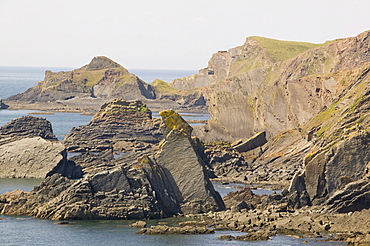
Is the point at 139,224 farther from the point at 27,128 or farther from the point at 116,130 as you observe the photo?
the point at 116,130

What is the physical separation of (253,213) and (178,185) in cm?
843

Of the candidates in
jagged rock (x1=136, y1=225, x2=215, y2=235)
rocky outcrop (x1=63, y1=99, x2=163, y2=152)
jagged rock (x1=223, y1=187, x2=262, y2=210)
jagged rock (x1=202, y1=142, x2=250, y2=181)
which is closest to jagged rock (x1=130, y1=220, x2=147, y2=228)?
jagged rock (x1=136, y1=225, x2=215, y2=235)

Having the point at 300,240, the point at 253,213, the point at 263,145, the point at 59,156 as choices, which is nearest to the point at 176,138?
the point at 253,213

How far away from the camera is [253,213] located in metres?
74.9

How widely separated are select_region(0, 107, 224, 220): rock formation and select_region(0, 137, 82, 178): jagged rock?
2550 cm

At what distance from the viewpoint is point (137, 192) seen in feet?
242

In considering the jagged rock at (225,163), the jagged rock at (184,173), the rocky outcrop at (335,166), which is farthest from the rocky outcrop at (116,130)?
the rocky outcrop at (335,166)

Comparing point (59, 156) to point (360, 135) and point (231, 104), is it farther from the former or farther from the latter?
point (231, 104)

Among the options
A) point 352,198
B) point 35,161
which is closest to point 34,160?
point 35,161

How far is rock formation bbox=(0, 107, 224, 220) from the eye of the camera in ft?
239

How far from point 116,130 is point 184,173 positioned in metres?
89.0

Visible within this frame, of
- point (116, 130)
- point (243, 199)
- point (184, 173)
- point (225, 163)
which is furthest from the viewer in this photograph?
point (116, 130)

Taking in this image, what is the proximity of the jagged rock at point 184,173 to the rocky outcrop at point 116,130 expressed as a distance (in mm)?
71518

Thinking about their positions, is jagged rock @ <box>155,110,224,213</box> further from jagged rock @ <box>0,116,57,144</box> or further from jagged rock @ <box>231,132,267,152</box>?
jagged rock @ <box>0,116,57,144</box>
